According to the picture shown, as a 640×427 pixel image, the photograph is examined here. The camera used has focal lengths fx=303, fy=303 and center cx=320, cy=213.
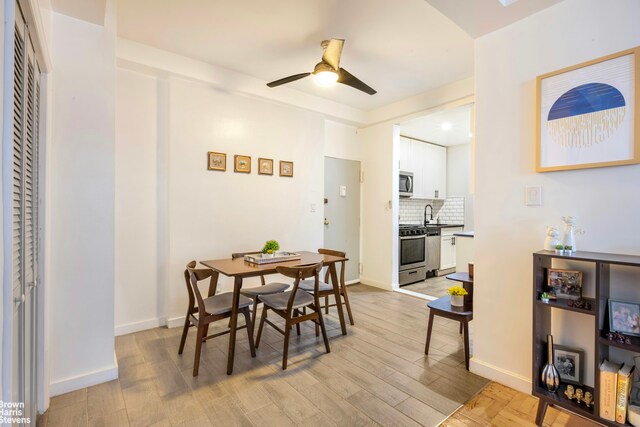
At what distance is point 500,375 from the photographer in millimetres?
2031

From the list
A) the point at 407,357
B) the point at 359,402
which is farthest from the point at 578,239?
the point at 359,402

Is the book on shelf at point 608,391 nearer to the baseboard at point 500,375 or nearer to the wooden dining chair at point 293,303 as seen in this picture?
the baseboard at point 500,375

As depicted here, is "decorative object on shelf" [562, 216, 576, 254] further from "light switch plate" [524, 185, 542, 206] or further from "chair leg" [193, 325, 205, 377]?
"chair leg" [193, 325, 205, 377]

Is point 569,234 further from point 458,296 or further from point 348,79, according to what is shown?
point 348,79

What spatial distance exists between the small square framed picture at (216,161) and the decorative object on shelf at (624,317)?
3236mm

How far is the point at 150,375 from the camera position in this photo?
7.00 ft

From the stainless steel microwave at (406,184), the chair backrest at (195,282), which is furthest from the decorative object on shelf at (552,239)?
the stainless steel microwave at (406,184)

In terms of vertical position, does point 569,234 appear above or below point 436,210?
below

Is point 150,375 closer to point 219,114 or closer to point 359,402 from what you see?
point 359,402

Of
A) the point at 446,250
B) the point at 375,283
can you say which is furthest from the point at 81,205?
the point at 446,250

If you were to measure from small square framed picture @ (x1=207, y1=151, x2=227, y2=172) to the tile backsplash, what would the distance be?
12.0ft

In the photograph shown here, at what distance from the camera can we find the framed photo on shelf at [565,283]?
1.64 m

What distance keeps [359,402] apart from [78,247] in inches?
79.6

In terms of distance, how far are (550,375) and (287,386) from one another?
154 centimetres
